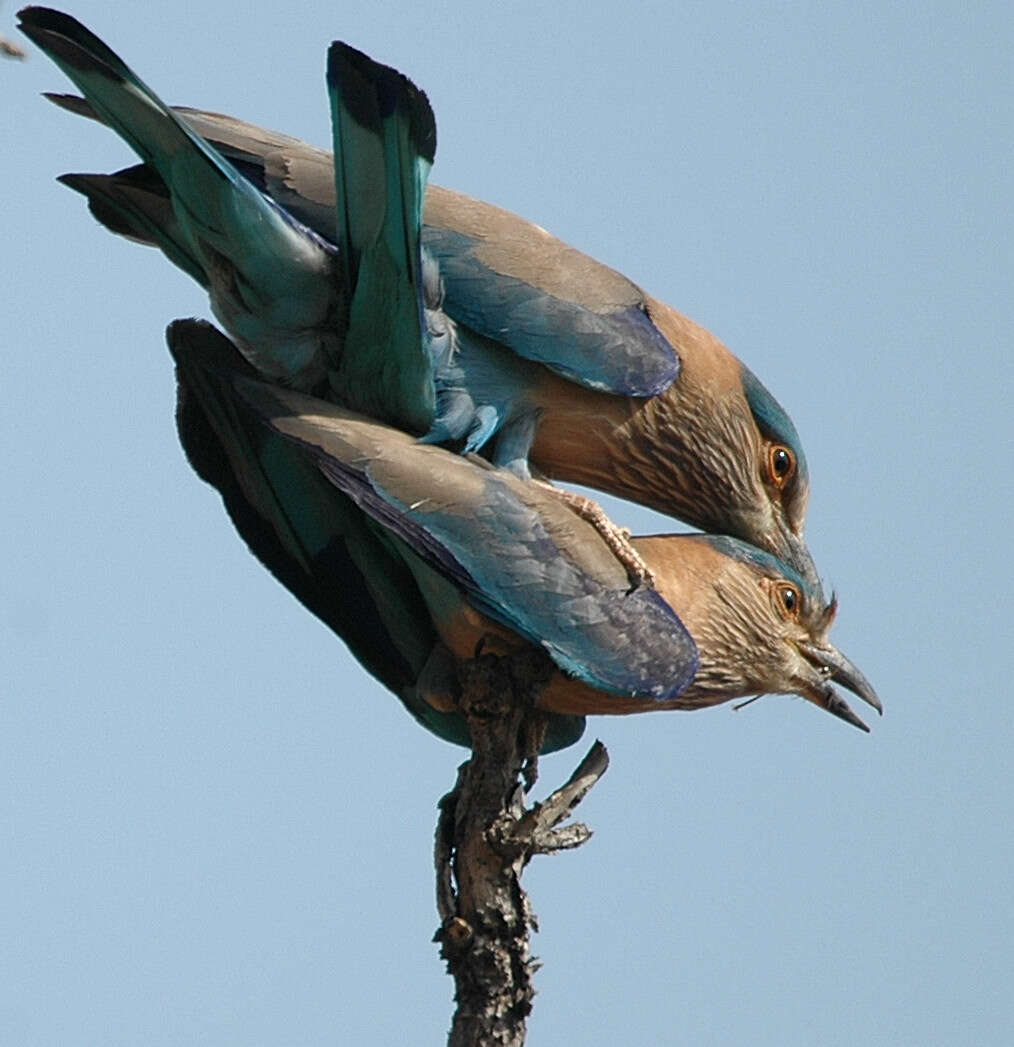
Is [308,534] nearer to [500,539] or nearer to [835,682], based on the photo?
[500,539]

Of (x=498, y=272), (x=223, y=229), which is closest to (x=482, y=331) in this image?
(x=498, y=272)

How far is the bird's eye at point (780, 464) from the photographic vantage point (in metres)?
4.41

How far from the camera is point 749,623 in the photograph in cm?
431

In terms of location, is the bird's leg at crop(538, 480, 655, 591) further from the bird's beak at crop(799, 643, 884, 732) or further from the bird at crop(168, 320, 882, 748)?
the bird's beak at crop(799, 643, 884, 732)

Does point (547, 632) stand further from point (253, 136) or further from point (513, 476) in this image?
point (253, 136)

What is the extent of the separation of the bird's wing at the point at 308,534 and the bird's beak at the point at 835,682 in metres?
0.63

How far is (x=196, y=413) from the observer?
4.10 meters

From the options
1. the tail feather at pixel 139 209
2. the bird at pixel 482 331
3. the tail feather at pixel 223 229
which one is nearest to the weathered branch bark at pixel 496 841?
the bird at pixel 482 331

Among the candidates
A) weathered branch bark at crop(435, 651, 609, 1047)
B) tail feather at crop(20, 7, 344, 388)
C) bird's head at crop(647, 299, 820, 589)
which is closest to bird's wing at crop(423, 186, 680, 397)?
bird's head at crop(647, 299, 820, 589)

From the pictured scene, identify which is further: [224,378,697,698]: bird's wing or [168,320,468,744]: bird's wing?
[168,320,468,744]: bird's wing

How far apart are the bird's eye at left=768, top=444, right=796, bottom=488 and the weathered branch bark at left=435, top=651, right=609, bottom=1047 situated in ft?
2.65

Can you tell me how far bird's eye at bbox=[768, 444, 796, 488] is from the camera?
14.5 ft

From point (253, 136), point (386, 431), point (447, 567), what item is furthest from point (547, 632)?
point (253, 136)

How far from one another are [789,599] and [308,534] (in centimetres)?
115
